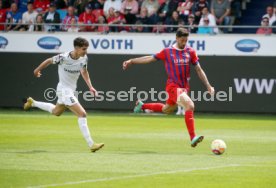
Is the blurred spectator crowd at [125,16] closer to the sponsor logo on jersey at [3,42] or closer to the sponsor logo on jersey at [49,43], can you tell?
the sponsor logo on jersey at [49,43]

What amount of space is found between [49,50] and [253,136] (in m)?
10.4

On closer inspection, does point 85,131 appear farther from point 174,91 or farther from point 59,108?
point 174,91

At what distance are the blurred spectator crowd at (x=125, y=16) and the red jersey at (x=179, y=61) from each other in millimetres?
9577

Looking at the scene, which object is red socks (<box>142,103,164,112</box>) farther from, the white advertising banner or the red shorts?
the white advertising banner

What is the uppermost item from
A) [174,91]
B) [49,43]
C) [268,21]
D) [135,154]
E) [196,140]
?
[174,91]

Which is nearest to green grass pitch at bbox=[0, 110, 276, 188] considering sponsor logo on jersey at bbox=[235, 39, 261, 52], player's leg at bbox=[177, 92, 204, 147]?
player's leg at bbox=[177, 92, 204, 147]

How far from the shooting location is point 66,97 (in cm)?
1573

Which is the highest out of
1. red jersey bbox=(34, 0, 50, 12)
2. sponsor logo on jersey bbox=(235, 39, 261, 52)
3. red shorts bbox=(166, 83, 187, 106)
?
red shorts bbox=(166, 83, 187, 106)

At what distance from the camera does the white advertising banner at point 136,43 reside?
25.9 meters

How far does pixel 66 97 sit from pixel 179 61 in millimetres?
2383

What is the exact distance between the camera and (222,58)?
1033 inches

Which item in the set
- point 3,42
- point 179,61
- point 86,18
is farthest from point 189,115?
point 3,42

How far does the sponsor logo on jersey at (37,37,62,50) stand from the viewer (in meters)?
27.2

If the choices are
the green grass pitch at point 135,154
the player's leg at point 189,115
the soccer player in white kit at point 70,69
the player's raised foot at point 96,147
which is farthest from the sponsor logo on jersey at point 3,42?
the player's raised foot at point 96,147
